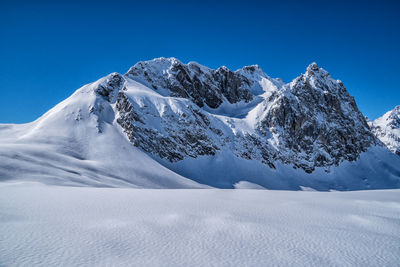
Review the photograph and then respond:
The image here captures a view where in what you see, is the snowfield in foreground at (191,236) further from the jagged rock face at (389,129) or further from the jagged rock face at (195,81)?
the jagged rock face at (389,129)

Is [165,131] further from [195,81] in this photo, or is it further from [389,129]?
[389,129]

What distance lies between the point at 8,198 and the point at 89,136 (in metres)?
46.5

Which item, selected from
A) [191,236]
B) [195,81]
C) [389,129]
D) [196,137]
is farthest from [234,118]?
[389,129]

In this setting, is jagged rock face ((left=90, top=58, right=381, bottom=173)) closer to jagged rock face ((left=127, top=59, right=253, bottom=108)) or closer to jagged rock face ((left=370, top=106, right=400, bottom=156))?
jagged rock face ((left=127, top=59, right=253, bottom=108))

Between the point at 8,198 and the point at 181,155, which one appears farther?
the point at 181,155

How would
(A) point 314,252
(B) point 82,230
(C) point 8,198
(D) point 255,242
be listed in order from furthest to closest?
1. (C) point 8,198
2. (B) point 82,230
3. (D) point 255,242
4. (A) point 314,252

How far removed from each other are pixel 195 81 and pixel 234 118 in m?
27.0

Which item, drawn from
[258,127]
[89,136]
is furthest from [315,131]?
[89,136]

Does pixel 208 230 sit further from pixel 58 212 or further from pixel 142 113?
pixel 142 113

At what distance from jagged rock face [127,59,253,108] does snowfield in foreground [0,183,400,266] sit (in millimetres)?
81331

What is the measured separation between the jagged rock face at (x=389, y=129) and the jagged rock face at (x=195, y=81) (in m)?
76.1

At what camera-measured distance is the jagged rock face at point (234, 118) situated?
63.1m

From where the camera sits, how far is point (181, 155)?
6106 centimetres

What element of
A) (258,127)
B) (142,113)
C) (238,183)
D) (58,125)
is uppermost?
(258,127)
